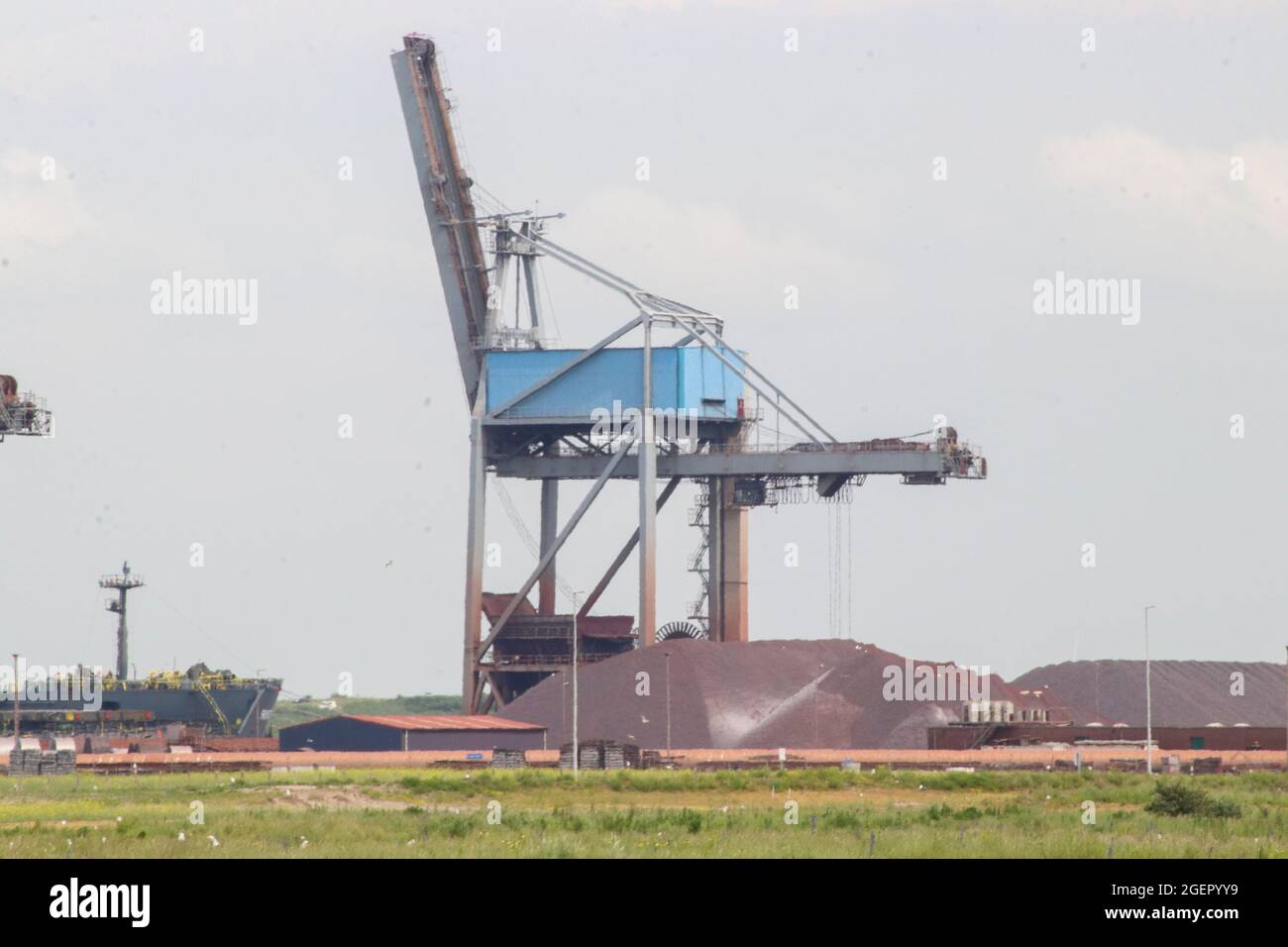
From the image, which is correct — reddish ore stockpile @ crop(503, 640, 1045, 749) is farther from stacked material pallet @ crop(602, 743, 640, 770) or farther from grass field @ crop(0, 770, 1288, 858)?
grass field @ crop(0, 770, 1288, 858)

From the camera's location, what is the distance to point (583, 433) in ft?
296

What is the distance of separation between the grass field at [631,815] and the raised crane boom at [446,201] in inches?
1176

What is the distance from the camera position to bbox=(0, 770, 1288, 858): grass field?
35.3 m

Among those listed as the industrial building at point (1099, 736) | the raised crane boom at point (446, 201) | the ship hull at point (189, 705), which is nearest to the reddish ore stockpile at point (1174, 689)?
the industrial building at point (1099, 736)

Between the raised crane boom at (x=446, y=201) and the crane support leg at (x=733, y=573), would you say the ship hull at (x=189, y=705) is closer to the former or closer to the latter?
A: the raised crane boom at (x=446, y=201)

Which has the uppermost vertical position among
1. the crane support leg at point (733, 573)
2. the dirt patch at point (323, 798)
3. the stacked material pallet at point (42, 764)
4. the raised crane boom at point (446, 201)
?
the raised crane boom at point (446, 201)

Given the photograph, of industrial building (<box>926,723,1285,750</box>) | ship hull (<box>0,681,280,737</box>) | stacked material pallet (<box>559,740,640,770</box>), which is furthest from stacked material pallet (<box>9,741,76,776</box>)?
ship hull (<box>0,681,280,737</box>)

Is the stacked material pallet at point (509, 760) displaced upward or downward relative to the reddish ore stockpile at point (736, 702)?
downward

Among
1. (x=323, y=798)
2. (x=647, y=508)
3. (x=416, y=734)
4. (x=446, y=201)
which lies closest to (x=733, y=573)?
(x=647, y=508)

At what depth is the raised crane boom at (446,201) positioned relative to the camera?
88.4 meters

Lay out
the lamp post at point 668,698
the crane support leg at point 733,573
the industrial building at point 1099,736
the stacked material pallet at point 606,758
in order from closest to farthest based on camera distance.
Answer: the stacked material pallet at point 606,758 → the industrial building at point 1099,736 → the lamp post at point 668,698 → the crane support leg at point 733,573
